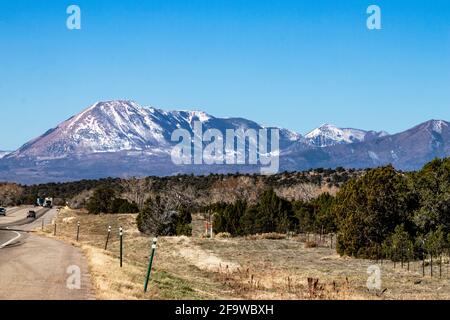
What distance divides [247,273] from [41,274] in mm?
11655

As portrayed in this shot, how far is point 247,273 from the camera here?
29141mm

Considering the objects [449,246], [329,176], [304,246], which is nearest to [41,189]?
[329,176]

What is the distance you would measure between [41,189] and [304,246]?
148464 mm

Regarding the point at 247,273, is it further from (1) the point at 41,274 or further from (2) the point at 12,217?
(2) the point at 12,217

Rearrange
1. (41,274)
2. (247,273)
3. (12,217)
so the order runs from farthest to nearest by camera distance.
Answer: (12,217)
(247,273)
(41,274)

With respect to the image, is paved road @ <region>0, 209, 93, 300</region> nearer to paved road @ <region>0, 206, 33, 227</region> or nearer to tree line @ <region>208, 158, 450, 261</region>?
tree line @ <region>208, 158, 450, 261</region>

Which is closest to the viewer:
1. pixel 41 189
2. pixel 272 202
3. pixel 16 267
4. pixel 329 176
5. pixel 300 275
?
pixel 16 267

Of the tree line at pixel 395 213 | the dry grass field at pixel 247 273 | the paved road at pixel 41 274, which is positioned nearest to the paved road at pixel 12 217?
the dry grass field at pixel 247 273

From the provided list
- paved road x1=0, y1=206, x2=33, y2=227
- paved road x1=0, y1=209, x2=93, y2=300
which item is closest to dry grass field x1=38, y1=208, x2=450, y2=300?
paved road x1=0, y1=209, x2=93, y2=300

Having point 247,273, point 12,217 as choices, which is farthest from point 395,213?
point 12,217

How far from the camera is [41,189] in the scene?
606 ft

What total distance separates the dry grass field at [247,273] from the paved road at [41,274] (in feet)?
1.90

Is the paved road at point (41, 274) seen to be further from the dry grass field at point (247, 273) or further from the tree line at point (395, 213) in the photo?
the tree line at point (395, 213)
